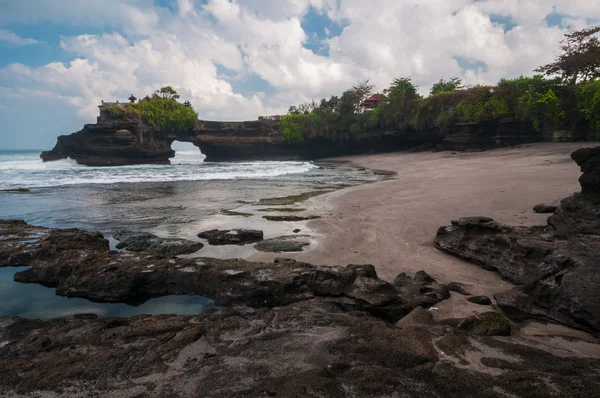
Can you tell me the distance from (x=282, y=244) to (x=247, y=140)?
43671mm

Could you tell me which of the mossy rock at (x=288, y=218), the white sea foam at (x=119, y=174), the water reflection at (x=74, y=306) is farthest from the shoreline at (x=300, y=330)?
the white sea foam at (x=119, y=174)

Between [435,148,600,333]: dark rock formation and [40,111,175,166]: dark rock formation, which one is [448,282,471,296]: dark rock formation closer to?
[435,148,600,333]: dark rock formation

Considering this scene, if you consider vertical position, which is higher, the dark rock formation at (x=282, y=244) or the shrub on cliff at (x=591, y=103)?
the shrub on cliff at (x=591, y=103)

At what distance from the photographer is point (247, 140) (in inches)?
1890

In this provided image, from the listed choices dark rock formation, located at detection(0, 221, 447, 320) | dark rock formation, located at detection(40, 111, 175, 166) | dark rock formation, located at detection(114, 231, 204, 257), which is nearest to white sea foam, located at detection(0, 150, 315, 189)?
dark rock formation, located at detection(40, 111, 175, 166)

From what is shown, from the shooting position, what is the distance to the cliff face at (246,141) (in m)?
27.5

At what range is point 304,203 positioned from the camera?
33.8 ft

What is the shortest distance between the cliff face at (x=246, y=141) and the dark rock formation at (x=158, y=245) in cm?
2679

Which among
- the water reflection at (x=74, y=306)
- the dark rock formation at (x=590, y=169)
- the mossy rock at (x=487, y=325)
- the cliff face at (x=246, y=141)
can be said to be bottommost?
the water reflection at (x=74, y=306)

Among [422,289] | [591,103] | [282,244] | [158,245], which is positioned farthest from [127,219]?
[591,103]

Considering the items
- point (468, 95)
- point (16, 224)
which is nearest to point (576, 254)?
point (16, 224)

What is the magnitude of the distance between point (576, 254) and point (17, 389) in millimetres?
5143

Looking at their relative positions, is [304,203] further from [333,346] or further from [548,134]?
[548,134]

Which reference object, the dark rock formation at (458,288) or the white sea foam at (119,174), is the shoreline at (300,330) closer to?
the dark rock formation at (458,288)
